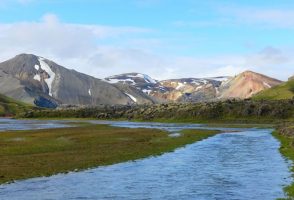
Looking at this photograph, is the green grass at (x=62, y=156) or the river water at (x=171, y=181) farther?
the green grass at (x=62, y=156)

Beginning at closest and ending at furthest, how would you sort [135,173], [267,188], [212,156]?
[267,188], [135,173], [212,156]

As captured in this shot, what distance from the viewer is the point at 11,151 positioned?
67750mm

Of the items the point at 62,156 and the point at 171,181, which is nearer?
the point at 171,181

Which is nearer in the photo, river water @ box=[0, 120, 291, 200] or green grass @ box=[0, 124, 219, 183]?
river water @ box=[0, 120, 291, 200]

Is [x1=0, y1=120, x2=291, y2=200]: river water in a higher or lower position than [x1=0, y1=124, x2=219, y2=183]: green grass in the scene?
lower

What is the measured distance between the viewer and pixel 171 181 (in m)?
43.4

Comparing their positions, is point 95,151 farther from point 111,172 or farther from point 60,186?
point 60,186

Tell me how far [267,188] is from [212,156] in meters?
24.3

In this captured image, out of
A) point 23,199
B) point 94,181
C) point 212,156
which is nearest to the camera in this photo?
point 23,199

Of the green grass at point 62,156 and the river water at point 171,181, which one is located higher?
the green grass at point 62,156

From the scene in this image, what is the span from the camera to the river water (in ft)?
122

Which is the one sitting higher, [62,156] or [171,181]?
[62,156]

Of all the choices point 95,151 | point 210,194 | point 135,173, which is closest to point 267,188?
point 210,194

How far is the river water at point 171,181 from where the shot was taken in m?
37.1
